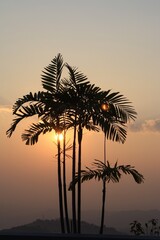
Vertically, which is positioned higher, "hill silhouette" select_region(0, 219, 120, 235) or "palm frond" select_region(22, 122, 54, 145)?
"palm frond" select_region(22, 122, 54, 145)

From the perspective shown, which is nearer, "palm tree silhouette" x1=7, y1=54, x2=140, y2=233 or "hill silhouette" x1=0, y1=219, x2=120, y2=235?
"hill silhouette" x1=0, y1=219, x2=120, y2=235

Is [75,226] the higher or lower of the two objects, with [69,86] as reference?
lower

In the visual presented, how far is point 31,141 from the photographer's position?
17469 millimetres

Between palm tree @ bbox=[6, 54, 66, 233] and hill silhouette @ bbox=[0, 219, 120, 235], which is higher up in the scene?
palm tree @ bbox=[6, 54, 66, 233]

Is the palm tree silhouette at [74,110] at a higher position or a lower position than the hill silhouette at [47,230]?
higher

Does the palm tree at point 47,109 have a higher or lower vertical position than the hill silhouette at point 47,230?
higher

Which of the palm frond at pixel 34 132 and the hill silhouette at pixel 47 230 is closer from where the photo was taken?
the hill silhouette at pixel 47 230

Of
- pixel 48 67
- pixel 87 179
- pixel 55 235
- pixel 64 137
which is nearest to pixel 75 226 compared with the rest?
pixel 87 179

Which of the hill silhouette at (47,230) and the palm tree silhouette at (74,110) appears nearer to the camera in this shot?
the hill silhouette at (47,230)

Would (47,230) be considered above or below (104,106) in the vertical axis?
below

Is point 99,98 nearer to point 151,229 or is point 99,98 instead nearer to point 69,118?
point 69,118

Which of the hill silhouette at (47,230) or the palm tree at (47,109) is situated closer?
the hill silhouette at (47,230)

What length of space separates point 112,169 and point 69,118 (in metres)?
2.15

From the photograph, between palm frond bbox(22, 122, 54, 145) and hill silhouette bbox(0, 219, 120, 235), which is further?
palm frond bbox(22, 122, 54, 145)
